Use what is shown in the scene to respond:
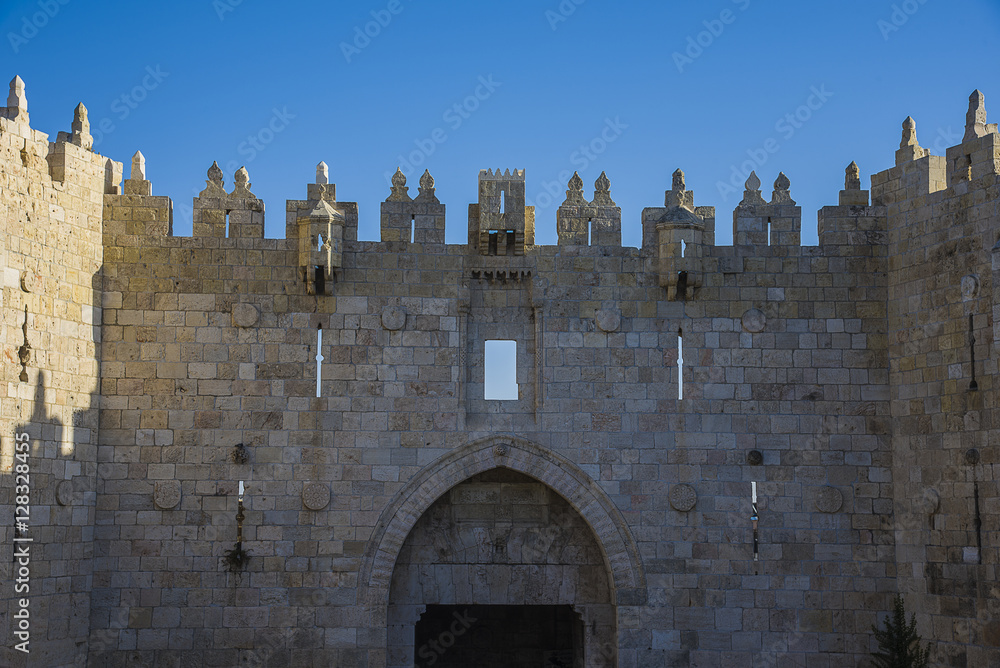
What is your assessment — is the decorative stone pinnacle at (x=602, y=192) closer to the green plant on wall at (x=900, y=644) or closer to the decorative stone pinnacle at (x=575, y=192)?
the decorative stone pinnacle at (x=575, y=192)

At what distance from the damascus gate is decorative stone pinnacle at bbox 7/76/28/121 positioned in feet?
0.10

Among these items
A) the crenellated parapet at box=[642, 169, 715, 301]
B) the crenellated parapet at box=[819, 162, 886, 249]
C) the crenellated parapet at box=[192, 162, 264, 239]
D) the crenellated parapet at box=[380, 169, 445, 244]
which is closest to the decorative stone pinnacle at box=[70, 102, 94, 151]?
the crenellated parapet at box=[192, 162, 264, 239]

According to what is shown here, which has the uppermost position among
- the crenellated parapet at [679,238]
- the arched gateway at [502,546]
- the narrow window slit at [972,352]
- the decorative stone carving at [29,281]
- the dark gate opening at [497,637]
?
the crenellated parapet at [679,238]

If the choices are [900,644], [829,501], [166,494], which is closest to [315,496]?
[166,494]

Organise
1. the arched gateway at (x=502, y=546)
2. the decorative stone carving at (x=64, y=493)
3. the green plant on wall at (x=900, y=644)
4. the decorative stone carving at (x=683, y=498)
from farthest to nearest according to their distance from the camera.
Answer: the decorative stone carving at (x=683, y=498), the arched gateway at (x=502, y=546), the green plant on wall at (x=900, y=644), the decorative stone carving at (x=64, y=493)

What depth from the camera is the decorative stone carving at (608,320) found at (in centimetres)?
1712

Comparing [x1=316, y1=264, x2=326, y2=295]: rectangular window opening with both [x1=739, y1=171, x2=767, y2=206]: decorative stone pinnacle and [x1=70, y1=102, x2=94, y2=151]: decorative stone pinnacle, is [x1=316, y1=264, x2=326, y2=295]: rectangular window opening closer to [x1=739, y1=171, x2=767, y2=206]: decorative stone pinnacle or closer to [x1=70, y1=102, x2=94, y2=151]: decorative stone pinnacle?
[x1=70, y1=102, x2=94, y2=151]: decorative stone pinnacle

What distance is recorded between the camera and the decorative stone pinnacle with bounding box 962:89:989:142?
1642cm

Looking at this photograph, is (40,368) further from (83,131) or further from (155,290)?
(83,131)

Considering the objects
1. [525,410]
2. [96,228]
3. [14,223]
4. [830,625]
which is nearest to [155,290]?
[96,228]

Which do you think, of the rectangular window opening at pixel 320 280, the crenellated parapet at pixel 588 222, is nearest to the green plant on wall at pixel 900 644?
the crenellated parapet at pixel 588 222

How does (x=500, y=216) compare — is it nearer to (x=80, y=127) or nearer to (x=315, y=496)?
(x=315, y=496)

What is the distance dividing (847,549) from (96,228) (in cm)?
1241

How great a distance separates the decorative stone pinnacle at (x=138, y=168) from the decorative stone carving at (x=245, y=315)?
8.53 feet
